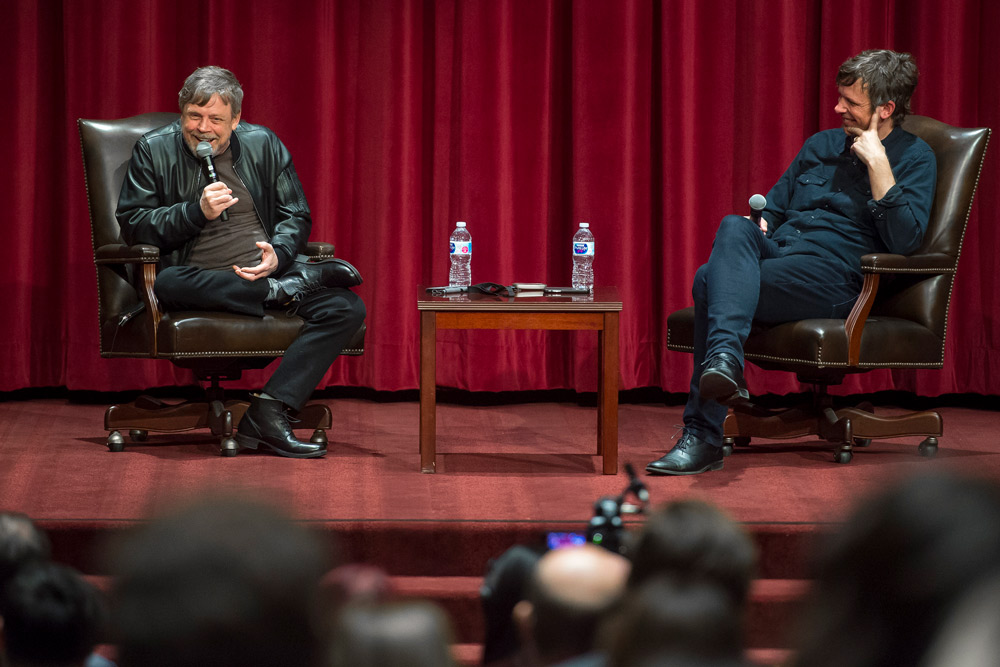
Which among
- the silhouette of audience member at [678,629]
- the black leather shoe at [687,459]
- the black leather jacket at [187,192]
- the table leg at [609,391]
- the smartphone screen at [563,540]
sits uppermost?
the black leather jacket at [187,192]

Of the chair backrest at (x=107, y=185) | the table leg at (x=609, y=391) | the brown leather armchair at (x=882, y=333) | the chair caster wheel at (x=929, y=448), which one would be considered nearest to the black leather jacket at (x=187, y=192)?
the chair backrest at (x=107, y=185)

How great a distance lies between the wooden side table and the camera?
2912mm

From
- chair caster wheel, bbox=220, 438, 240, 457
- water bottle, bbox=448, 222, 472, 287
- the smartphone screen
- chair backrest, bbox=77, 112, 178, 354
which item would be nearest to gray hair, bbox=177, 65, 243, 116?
chair backrest, bbox=77, 112, 178, 354

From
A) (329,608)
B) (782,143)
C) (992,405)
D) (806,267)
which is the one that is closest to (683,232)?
(782,143)

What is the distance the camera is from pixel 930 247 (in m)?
3.20

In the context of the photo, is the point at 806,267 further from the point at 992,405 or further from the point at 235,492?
the point at 235,492

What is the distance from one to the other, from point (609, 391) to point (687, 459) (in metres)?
0.27

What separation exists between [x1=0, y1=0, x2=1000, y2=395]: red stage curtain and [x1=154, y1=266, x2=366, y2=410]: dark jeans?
3.21 ft

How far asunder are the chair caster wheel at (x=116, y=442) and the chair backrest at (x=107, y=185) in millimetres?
349

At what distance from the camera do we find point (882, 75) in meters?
3.16

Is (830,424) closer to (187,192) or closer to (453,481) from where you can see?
(453,481)

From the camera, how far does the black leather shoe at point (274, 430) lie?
3143mm

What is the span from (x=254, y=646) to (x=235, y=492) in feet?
0.33

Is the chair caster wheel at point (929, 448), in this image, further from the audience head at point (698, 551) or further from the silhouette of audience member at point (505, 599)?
the audience head at point (698, 551)
